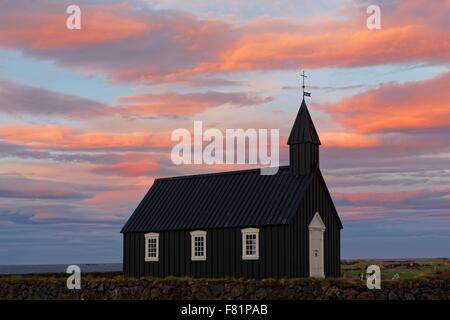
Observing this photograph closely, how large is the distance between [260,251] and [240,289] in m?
5.46

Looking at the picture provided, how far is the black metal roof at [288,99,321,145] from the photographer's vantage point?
138 feet

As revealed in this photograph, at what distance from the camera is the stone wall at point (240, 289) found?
3228 centimetres

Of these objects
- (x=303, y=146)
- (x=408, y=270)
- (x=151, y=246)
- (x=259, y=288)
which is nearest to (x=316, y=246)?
(x=303, y=146)

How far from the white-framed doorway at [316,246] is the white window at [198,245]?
6373 millimetres

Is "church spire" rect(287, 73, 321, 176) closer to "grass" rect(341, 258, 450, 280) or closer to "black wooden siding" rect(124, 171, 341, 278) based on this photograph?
"black wooden siding" rect(124, 171, 341, 278)

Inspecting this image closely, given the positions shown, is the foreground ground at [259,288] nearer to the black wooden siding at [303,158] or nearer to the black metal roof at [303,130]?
the black wooden siding at [303,158]

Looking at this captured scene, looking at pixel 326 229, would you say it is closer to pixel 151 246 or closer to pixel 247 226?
pixel 247 226

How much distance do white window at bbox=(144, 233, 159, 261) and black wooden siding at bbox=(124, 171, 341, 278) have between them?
12.2 inches

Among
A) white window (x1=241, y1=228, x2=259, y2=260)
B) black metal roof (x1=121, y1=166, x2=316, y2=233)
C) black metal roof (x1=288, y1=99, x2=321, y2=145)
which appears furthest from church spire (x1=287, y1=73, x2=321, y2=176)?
white window (x1=241, y1=228, x2=259, y2=260)

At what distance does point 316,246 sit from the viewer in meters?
41.1

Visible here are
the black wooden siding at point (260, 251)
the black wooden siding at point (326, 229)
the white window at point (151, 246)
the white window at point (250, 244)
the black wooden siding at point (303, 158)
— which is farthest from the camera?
the white window at point (151, 246)

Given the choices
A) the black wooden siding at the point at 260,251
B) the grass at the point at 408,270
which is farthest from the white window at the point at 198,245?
the grass at the point at 408,270
